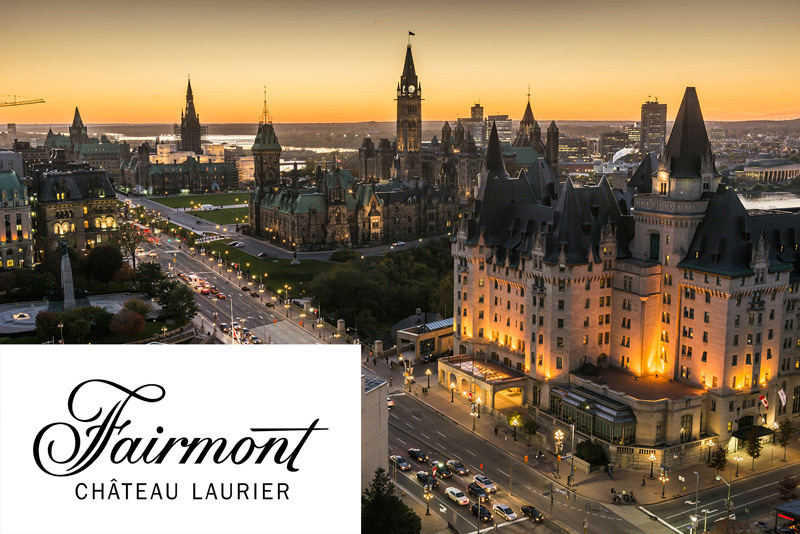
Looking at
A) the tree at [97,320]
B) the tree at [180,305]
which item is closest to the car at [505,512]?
the tree at [180,305]

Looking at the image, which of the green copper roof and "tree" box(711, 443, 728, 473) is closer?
"tree" box(711, 443, 728, 473)

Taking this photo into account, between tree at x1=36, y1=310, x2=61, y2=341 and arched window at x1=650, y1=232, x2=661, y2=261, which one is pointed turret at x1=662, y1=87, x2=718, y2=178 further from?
tree at x1=36, y1=310, x2=61, y2=341

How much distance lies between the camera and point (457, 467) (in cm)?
8750

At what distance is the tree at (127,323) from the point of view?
123 meters

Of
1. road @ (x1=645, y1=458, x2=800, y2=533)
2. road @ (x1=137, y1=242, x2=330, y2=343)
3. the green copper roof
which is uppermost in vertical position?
the green copper roof

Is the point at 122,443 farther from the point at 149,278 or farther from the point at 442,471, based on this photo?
the point at 149,278

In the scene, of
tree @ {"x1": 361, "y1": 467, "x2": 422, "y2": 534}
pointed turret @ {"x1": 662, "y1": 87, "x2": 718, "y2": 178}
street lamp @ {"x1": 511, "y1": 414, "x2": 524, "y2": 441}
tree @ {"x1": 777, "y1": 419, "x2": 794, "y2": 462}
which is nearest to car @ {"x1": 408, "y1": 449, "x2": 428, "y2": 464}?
street lamp @ {"x1": 511, "y1": 414, "x2": 524, "y2": 441}

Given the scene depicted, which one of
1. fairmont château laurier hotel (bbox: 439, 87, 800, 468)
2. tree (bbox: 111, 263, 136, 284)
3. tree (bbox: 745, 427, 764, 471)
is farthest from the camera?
tree (bbox: 111, 263, 136, 284)

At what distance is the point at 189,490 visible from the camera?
4219 cm

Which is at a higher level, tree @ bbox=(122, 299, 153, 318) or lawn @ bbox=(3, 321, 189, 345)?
tree @ bbox=(122, 299, 153, 318)

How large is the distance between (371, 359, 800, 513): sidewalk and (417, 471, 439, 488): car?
37.7 feet

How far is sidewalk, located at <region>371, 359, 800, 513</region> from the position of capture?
8394 cm

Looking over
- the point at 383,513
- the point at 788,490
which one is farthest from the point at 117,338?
the point at 788,490

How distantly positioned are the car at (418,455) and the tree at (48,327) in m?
60.1
